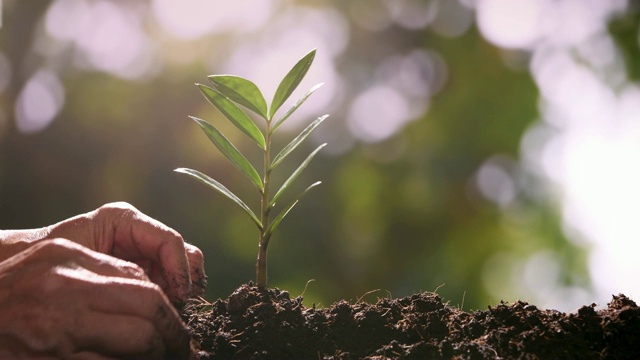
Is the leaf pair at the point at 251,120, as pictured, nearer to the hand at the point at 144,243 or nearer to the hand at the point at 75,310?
the hand at the point at 144,243

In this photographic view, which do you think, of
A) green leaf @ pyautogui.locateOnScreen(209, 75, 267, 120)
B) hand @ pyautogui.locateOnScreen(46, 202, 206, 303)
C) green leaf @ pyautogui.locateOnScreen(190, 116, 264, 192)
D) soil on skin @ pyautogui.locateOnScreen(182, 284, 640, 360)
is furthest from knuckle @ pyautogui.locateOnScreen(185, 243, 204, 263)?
green leaf @ pyautogui.locateOnScreen(209, 75, 267, 120)

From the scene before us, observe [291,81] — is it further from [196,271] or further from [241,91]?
[196,271]

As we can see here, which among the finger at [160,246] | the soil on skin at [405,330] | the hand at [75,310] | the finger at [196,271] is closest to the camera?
the hand at [75,310]

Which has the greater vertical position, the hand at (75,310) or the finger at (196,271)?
the finger at (196,271)

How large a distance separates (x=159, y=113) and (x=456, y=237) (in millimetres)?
2661

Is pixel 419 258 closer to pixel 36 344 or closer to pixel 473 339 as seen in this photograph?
pixel 473 339

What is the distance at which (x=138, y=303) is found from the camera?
3.51 ft

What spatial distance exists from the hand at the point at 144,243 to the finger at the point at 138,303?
0.31 metres

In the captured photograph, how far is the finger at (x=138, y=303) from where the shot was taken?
1.05 metres

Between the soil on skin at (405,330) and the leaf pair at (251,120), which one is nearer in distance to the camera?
the soil on skin at (405,330)

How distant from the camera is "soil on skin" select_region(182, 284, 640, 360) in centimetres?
118

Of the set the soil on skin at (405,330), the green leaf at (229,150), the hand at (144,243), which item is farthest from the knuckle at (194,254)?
the green leaf at (229,150)

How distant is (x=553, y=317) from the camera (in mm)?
1323

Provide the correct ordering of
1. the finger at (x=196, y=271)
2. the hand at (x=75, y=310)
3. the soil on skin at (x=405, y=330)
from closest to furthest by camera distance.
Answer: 1. the hand at (x=75, y=310)
2. the soil on skin at (x=405, y=330)
3. the finger at (x=196, y=271)
